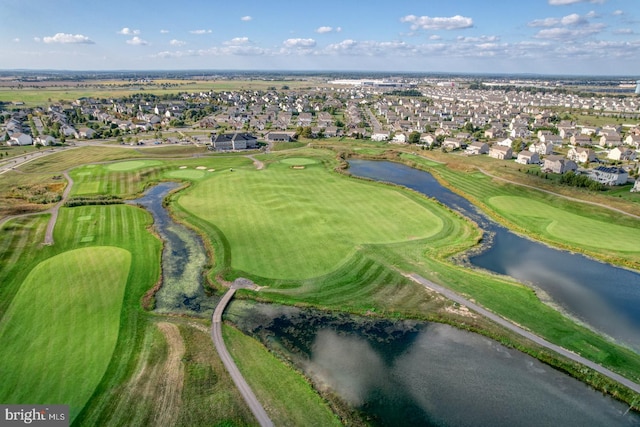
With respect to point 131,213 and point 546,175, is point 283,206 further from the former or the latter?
point 546,175

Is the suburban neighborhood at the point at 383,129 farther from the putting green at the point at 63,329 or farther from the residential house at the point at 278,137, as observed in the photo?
the putting green at the point at 63,329

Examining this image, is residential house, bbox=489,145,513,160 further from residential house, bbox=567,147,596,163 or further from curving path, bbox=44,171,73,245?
curving path, bbox=44,171,73,245

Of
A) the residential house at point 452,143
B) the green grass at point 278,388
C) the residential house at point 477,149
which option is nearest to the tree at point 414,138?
the residential house at point 452,143

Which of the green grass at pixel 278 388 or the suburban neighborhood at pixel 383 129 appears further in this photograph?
the suburban neighborhood at pixel 383 129

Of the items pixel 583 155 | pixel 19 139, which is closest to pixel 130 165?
pixel 19 139

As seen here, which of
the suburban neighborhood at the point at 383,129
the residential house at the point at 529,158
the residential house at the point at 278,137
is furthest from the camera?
the residential house at the point at 278,137

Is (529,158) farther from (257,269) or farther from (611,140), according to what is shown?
(257,269)

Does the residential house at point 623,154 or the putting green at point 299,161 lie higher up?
the residential house at point 623,154
